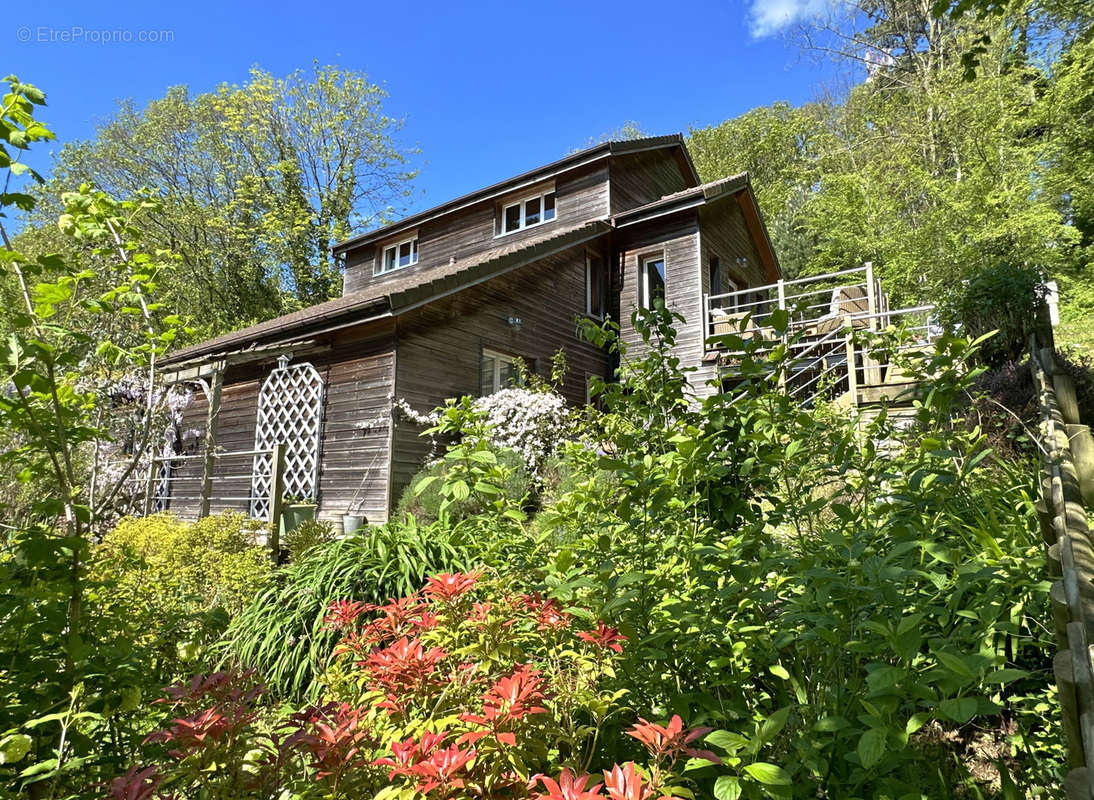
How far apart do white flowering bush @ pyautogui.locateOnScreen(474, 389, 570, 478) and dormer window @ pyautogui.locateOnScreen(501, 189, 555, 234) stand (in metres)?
7.27

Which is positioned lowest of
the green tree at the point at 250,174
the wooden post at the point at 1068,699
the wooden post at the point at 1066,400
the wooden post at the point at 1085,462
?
the wooden post at the point at 1068,699

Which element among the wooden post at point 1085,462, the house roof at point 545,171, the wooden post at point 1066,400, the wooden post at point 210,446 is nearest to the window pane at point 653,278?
the house roof at point 545,171

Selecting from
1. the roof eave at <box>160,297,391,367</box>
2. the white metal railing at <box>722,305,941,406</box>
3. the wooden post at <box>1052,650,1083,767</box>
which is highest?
the roof eave at <box>160,297,391,367</box>

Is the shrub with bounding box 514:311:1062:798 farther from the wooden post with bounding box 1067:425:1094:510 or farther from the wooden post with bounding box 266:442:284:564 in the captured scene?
the wooden post with bounding box 266:442:284:564

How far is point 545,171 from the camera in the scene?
47.1ft

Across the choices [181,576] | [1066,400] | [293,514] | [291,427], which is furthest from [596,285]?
[181,576]

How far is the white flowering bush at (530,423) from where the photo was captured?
8945mm

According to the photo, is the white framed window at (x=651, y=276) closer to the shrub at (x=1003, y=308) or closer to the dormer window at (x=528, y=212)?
the dormer window at (x=528, y=212)

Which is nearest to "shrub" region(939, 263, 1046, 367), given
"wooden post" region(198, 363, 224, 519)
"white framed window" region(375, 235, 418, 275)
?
"wooden post" region(198, 363, 224, 519)

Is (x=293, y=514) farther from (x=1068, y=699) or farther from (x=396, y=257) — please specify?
(x=396, y=257)

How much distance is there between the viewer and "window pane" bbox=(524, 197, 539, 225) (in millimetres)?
14945

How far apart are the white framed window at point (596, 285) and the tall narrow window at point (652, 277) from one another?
102 centimetres

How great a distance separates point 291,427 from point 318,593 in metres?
7.06

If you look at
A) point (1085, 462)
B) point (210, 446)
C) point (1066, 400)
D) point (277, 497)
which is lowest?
point (277, 497)
